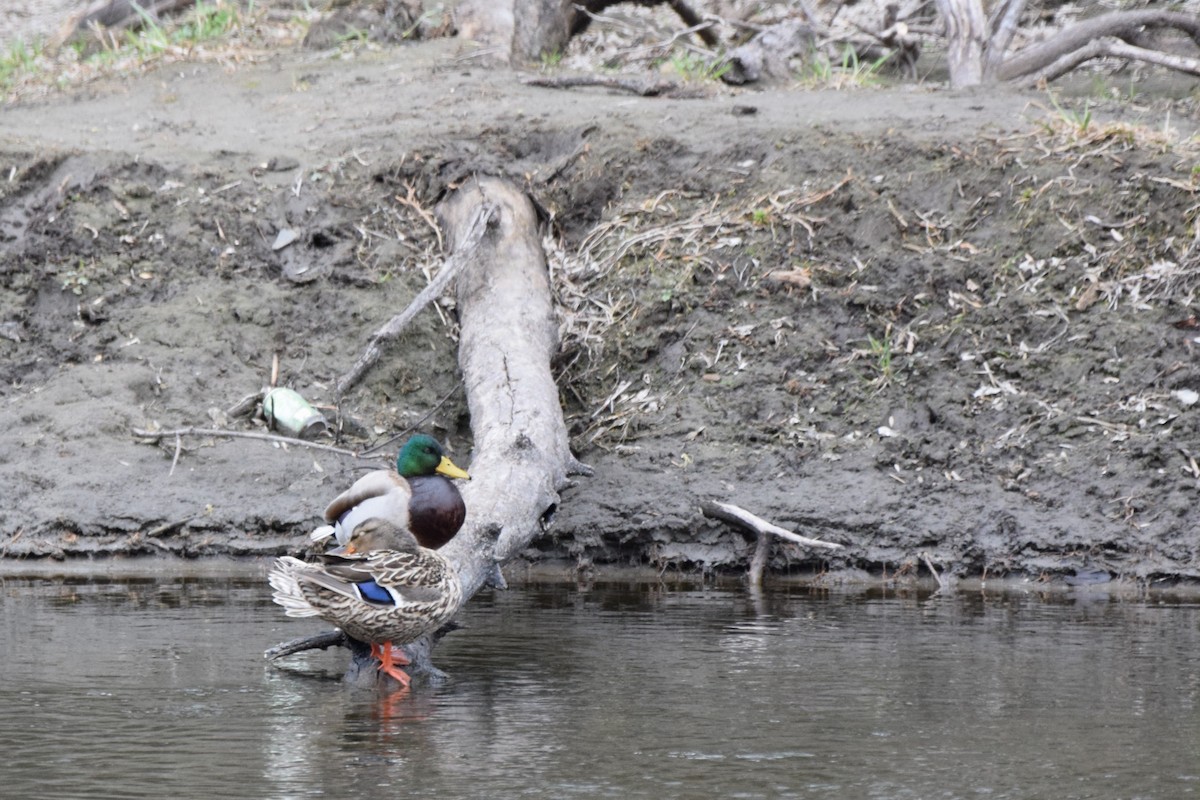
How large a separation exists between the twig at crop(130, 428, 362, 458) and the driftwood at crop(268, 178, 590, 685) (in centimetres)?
87

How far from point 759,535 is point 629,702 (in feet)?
9.75

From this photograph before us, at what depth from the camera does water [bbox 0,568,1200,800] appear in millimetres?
4484

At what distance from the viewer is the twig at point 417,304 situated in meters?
9.53

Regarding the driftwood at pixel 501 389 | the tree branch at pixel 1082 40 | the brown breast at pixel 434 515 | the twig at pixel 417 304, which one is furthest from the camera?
the tree branch at pixel 1082 40

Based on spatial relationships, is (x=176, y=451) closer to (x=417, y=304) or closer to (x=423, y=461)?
(x=417, y=304)

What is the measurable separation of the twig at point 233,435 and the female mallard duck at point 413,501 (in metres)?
1.84

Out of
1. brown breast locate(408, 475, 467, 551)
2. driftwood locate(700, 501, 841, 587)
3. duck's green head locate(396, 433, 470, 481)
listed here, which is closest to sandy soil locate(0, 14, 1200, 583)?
driftwood locate(700, 501, 841, 587)

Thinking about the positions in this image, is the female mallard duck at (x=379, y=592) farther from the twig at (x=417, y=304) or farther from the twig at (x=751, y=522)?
the twig at (x=417, y=304)

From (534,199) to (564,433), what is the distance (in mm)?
2707

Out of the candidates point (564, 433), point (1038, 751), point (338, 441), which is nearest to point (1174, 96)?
point (564, 433)

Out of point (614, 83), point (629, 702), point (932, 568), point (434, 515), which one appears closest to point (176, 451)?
point (434, 515)

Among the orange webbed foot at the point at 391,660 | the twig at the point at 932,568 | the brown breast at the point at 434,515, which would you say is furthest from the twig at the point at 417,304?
the orange webbed foot at the point at 391,660

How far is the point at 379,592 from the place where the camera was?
224 inches

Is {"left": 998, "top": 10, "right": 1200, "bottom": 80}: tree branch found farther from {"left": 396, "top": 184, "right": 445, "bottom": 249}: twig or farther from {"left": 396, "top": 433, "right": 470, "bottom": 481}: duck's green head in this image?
{"left": 396, "top": 433, "right": 470, "bottom": 481}: duck's green head
